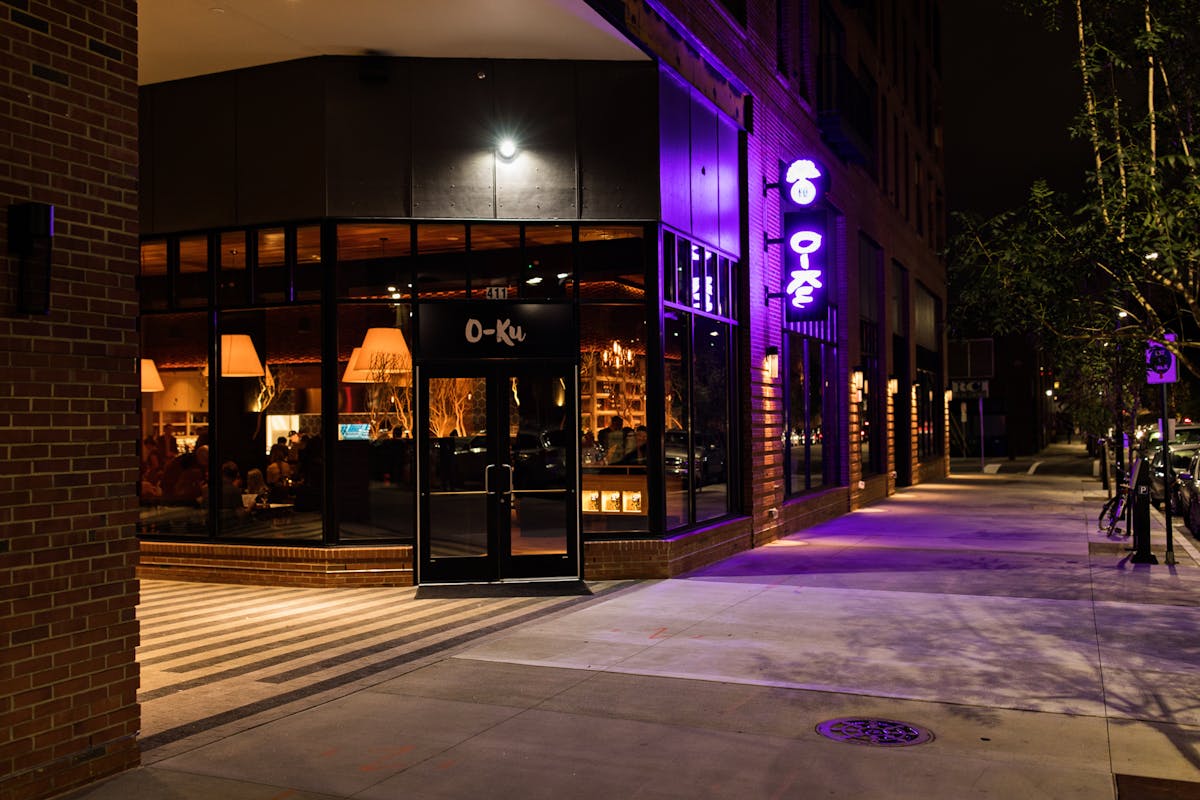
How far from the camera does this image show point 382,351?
13.3 meters

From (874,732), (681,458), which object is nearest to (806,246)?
(681,458)

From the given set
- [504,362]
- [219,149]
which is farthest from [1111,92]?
[219,149]

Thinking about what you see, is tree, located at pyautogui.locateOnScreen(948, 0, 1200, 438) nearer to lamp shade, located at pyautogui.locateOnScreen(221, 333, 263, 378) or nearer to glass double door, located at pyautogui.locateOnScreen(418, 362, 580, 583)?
glass double door, located at pyautogui.locateOnScreen(418, 362, 580, 583)

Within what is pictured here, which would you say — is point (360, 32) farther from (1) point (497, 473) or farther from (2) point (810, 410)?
(2) point (810, 410)

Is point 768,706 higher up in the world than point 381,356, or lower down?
lower down

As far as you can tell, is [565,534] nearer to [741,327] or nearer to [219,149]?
[741,327]

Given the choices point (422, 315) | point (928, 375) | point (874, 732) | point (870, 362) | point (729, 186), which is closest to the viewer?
point (874, 732)

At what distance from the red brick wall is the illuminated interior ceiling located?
5.37 m

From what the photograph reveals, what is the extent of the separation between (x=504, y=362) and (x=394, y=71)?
12.4 feet

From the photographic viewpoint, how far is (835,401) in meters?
23.5

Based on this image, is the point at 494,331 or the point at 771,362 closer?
the point at 494,331

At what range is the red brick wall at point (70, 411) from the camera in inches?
227

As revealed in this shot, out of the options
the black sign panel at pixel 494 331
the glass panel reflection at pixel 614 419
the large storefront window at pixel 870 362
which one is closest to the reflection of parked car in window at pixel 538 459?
the glass panel reflection at pixel 614 419

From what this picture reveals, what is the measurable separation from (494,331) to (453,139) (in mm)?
2406
